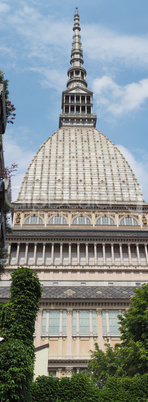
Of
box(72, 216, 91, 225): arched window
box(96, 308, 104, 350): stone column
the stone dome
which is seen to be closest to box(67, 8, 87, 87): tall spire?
the stone dome

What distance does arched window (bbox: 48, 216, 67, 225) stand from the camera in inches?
2894

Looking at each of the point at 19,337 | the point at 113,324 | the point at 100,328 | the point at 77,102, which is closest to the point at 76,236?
the point at 113,324

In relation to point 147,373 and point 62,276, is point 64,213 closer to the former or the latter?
point 62,276

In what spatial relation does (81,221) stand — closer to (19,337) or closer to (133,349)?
(133,349)

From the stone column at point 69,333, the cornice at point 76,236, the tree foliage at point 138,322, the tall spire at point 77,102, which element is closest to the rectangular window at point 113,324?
the stone column at point 69,333

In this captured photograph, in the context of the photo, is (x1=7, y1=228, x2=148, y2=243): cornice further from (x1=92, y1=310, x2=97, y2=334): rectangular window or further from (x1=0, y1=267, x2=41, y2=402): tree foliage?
(x1=0, y1=267, x2=41, y2=402): tree foliage

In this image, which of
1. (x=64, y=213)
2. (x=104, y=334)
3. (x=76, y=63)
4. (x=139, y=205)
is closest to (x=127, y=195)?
(x=139, y=205)

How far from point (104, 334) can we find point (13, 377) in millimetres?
33917

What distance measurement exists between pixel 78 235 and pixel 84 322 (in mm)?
17682

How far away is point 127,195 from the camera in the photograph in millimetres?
85062

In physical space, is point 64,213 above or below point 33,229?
above

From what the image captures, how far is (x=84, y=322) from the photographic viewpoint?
167 feet

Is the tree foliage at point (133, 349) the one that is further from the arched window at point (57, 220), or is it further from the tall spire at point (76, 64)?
the tall spire at point (76, 64)

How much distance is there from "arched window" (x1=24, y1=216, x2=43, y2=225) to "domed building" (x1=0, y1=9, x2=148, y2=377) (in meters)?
0.19
